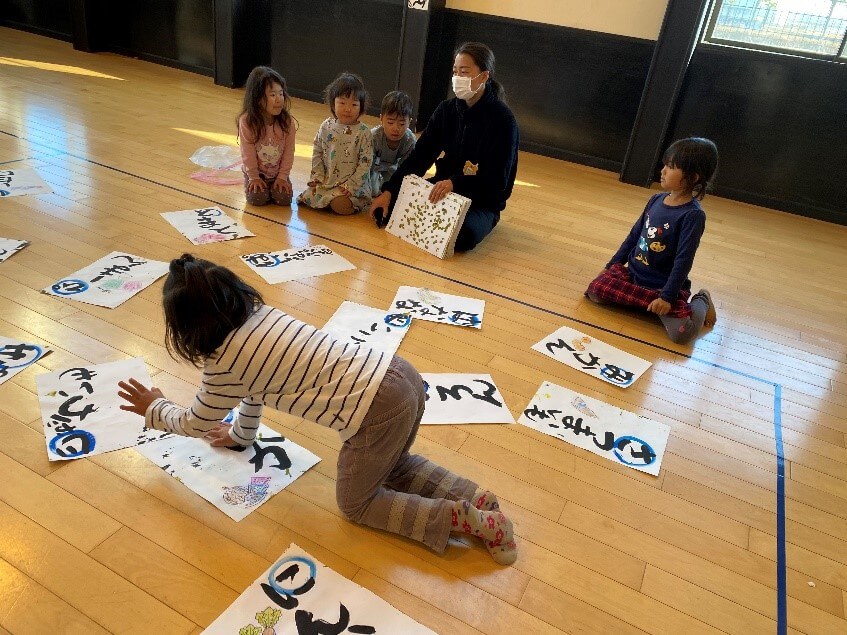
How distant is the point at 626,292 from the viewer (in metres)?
2.51

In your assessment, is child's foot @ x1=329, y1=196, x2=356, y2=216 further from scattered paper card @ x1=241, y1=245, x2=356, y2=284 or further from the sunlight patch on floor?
the sunlight patch on floor

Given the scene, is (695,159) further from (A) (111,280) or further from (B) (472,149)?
(A) (111,280)

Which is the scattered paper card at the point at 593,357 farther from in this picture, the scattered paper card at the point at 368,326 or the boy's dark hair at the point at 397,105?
the boy's dark hair at the point at 397,105

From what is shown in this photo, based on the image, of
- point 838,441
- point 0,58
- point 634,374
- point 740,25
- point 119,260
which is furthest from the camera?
point 0,58

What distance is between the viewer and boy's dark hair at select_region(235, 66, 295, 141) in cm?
285

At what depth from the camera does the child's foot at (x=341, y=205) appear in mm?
3088

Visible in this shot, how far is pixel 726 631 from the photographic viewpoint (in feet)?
4.22

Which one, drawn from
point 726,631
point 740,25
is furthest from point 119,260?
point 740,25

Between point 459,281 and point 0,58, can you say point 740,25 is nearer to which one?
point 459,281

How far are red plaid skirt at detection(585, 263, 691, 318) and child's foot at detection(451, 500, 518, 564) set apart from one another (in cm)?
142

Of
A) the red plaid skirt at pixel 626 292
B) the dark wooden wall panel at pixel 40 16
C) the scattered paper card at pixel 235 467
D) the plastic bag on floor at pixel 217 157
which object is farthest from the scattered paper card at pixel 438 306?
the dark wooden wall panel at pixel 40 16

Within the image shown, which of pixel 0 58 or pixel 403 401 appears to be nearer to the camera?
pixel 403 401

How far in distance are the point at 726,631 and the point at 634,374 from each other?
0.97 metres

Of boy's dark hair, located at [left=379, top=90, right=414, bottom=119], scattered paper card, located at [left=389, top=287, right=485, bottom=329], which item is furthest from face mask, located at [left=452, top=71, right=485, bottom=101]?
scattered paper card, located at [left=389, top=287, right=485, bottom=329]
